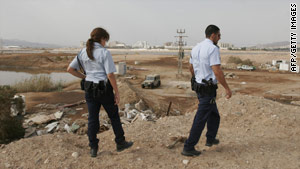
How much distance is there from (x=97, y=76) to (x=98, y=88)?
0.62 ft

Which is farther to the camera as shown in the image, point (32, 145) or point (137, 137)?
point (137, 137)

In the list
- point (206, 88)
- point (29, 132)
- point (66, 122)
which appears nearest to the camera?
point (206, 88)

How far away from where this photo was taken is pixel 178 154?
362cm

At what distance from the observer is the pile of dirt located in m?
3.30

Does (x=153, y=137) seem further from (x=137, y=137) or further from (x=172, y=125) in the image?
(x=172, y=125)

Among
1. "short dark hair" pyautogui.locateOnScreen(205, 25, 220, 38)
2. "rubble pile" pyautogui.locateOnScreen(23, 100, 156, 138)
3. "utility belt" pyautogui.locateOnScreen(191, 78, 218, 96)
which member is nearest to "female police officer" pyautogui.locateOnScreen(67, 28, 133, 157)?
"utility belt" pyautogui.locateOnScreen(191, 78, 218, 96)

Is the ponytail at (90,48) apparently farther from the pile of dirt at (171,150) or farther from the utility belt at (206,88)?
the utility belt at (206,88)

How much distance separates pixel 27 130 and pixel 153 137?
454 cm

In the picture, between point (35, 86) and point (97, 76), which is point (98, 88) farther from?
point (35, 86)

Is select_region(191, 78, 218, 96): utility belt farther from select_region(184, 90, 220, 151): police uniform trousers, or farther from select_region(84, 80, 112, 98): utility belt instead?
select_region(84, 80, 112, 98): utility belt

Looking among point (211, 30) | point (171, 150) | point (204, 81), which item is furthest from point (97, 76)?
point (211, 30)

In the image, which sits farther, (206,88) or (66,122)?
(66,122)

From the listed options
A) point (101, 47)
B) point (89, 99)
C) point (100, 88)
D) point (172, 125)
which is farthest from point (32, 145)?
point (172, 125)

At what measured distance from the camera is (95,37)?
10.9 feet
